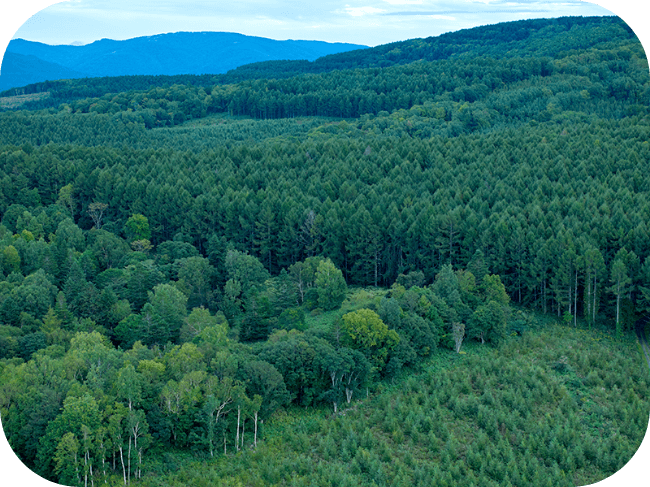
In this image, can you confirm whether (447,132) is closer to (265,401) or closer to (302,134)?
(302,134)

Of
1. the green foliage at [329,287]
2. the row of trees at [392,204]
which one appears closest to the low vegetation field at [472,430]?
the row of trees at [392,204]

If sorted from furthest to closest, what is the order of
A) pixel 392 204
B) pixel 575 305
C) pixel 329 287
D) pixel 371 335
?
pixel 392 204
pixel 329 287
pixel 575 305
pixel 371 335

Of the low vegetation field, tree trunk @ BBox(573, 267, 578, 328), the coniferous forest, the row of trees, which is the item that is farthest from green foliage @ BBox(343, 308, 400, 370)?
the row of trees


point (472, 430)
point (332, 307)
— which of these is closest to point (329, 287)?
point (332, 307)

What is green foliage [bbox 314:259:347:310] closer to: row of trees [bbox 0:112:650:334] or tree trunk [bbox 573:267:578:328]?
row of trees [bbox 0:112:650:334]

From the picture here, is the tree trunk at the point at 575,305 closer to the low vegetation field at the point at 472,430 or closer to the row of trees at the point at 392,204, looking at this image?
the row of trees at the point at 392,204

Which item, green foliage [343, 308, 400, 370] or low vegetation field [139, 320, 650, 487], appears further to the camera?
green foliage [343, 308, 400, 370]

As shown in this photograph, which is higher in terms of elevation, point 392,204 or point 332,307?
point 392,204

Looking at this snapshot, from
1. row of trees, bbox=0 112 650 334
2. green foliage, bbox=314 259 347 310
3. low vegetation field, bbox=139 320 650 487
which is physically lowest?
low vegetation field, bbox=139 320 650 487

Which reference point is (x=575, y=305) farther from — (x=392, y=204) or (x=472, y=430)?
(x=392, y=204)
